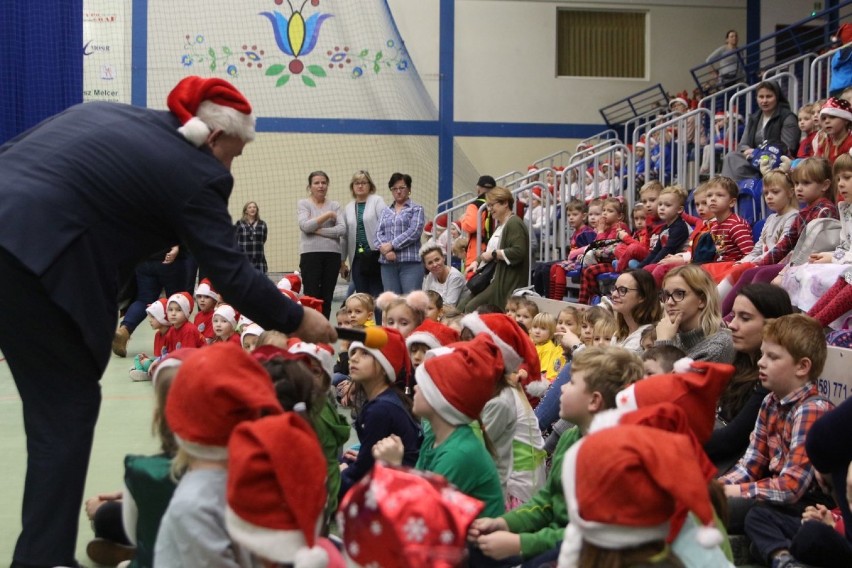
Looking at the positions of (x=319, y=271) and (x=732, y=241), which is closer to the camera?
(x=732, y=241)

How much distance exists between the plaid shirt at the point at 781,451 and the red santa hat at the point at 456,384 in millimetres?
1009

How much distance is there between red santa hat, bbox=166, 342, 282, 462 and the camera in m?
2.26

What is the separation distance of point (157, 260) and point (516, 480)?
596 cm

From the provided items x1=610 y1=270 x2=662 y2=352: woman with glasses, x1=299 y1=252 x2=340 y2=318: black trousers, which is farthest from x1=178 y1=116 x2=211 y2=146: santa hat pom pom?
x1=299 y1=252 x2=340 y2=318: black trousers

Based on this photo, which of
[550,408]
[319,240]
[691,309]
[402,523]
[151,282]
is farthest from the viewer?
[319,240]

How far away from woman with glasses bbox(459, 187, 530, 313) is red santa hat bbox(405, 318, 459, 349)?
3.62m

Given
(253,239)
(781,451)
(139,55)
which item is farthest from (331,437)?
(139,55)

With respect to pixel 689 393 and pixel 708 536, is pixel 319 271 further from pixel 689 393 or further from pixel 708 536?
pixel 708 536

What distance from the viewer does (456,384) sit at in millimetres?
3322

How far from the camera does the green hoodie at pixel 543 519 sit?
2.83m

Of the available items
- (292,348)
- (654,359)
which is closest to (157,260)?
(292,348)

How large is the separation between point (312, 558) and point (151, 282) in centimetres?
777

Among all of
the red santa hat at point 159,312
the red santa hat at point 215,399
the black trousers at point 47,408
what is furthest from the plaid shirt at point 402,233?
the red santa hat at point 215,399

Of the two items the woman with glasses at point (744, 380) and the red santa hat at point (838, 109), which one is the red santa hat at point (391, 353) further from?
the red santa hat at point (838, 109)
